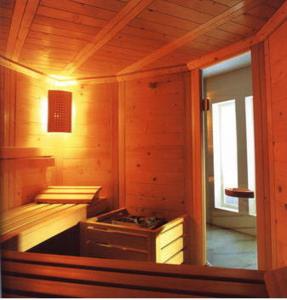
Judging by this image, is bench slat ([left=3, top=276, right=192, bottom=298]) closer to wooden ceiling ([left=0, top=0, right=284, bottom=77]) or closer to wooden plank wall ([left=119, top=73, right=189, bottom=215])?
wooden ceiling ([left=0, top=0, right=284, bottom=77])

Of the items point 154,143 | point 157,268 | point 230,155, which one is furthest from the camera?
point 230,155

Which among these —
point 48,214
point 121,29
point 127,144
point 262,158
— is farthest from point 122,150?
point 262,158

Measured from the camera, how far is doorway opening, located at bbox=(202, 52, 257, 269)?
3.43 metres

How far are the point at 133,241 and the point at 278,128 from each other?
4.50ft

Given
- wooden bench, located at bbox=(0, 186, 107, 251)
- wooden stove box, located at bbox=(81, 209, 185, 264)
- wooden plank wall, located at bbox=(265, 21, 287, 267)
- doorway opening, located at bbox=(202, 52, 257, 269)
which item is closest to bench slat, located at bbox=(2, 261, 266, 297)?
wooden bench, located at bbox=(0, 186, 107, 251)

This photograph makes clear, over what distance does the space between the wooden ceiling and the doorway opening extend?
143cm

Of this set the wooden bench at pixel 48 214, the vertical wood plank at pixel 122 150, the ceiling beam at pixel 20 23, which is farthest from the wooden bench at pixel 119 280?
the vertical wood plank at pixel 122 150

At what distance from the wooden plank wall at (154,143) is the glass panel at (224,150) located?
1.23 metres

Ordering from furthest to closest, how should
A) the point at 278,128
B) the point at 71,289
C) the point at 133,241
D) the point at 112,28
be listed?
the point at 133,241 → the point at 112,28 → the point at 278,128 → the point at 71,289

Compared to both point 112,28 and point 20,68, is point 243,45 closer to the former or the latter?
point 112,28

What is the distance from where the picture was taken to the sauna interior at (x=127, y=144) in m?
0.92

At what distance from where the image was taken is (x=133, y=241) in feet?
6.73

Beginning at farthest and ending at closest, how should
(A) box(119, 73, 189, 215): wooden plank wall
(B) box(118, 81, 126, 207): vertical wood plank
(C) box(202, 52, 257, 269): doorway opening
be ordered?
(C) box(202, 52, 257, 269): doorway opening < (B) box(118, 81, 126, 207): vertical wood plank < (A) box(119, 73, 189, 215): wooden plank wall

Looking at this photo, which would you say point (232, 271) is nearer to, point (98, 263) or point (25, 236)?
point (98, 263)
